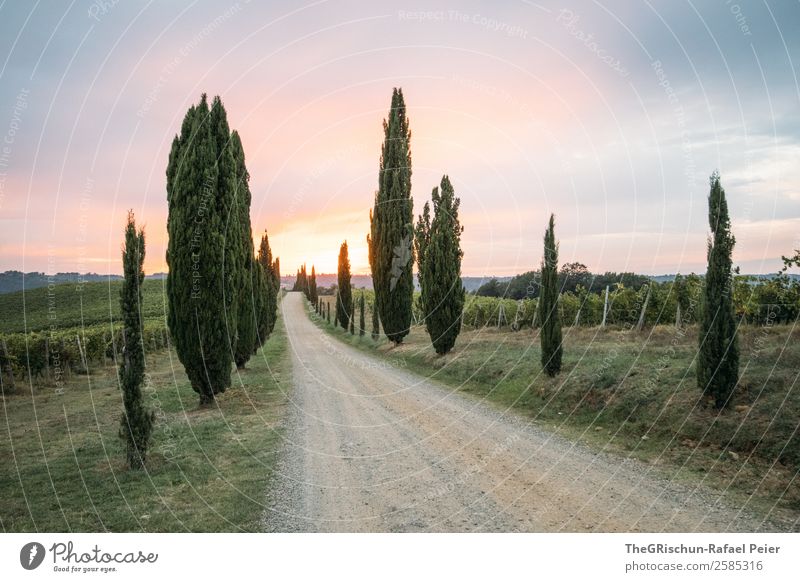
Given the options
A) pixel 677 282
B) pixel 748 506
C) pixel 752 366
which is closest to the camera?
pixel 748 506

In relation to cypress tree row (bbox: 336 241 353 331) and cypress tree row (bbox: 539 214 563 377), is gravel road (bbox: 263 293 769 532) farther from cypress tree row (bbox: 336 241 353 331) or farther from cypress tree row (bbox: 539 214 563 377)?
cypress tree row (bbox: 336 241 353 331)

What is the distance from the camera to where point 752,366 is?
397 inches

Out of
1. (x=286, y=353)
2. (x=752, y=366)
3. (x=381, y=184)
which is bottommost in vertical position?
(x=286, y=353)

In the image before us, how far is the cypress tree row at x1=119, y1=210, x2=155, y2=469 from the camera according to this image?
315 inches

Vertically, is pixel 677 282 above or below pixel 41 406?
above

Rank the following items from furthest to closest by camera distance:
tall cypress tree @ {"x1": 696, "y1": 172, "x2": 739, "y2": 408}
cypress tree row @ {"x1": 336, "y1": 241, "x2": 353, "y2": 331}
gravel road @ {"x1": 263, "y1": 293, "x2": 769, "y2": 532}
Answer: cypress tree row @ {"x1": 336, "y1": 241, "x2": 353, "y2": 331}
tall cypress tree @ {"x1": 696, "y1": 172, "x2": 739, "y2": 408}
gravel road @ {"x1": 263, "y1": 293, "x2": 769, "y2": 532}

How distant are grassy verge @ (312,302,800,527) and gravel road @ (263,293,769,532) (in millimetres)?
746

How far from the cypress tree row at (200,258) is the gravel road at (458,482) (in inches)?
122

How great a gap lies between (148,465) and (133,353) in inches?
76.9

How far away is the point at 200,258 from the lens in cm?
1265

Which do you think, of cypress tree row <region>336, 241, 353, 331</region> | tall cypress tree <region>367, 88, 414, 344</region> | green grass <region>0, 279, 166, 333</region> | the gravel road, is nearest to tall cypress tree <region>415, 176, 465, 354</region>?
tall cypress tree <region>367, 88, 414, 344</region>

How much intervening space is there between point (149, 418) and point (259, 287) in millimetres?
18462
